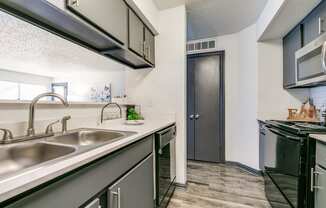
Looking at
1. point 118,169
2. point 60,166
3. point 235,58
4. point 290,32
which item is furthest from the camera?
point 235,58

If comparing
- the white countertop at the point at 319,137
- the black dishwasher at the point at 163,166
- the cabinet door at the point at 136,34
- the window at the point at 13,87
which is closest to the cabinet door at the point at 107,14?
the cabinet door at the point at 136,34

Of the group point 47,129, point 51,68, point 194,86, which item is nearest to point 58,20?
point 47,129

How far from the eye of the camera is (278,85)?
2.58 metres

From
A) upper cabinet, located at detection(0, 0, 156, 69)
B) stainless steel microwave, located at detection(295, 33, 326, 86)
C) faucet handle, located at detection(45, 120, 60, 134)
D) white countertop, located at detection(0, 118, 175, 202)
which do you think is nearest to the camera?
white countertop, located at detection(0, 118, 175, 202)

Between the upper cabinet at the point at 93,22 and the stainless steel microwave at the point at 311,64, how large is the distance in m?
1.68

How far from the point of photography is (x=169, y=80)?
7.55 ft

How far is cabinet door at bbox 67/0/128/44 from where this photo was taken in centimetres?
109

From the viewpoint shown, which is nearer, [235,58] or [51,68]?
[51,68]

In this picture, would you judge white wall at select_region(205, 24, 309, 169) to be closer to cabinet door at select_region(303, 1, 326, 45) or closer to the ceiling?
the ceiling

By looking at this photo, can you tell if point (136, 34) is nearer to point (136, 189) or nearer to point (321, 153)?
point (136, 189)

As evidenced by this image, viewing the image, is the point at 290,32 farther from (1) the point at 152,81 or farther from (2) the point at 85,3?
(2) the point at 85,3

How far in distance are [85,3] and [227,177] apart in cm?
272

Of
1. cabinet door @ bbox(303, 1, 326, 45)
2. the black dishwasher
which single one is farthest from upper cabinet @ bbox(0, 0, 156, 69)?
cabinet door @ bbox(303, 1, 326, 45)

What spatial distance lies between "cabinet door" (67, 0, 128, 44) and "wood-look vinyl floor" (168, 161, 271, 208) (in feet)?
6.00
